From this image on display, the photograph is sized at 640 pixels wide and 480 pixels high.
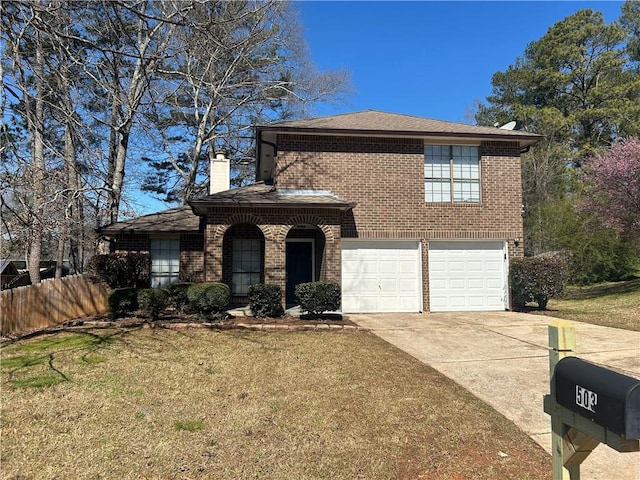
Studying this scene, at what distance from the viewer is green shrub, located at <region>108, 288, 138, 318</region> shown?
11.1 metres

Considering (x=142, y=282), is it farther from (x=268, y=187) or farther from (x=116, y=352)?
(x=116, y=352)

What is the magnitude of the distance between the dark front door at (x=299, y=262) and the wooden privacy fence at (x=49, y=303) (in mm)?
5761

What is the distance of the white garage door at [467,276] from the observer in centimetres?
1384

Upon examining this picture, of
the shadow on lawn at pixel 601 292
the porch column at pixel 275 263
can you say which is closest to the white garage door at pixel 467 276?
the porch column at pixel 275 263

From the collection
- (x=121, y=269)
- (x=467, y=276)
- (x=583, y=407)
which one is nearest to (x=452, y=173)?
(x=467, y=276)

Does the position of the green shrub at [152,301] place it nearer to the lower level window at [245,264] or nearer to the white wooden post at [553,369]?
the lower level window at [245,264]

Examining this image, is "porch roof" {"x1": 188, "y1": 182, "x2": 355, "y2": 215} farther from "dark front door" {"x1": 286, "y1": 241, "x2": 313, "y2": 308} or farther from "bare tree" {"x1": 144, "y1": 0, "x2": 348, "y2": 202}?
"bare tree" {"x1": 144, "y1": 0, "x2": 348, "y2": 202}

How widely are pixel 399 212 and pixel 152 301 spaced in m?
7.82

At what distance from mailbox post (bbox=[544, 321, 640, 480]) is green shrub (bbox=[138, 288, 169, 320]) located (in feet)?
33.2

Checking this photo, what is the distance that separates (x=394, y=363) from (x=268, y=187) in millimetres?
8901

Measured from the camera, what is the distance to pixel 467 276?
14.1 meters

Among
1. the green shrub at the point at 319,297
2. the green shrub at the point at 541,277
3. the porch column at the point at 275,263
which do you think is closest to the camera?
the green shrub at the point at 319,297

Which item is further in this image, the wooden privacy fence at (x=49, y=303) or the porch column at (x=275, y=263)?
the porch column at (x=275, y=263)

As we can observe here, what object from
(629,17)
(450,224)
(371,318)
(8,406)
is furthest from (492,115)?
(8,406)
